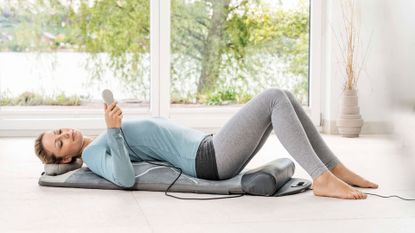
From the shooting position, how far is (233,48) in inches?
199

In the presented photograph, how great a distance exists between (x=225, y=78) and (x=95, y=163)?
2556 mm

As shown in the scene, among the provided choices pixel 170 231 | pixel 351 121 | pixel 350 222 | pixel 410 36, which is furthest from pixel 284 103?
pixel 351 121

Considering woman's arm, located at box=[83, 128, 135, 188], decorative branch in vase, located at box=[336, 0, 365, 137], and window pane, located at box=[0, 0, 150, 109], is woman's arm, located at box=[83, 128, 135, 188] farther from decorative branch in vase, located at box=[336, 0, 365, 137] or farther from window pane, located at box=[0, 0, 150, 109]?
decorative branch in vase, located at box=[336, 0, 365, 137]

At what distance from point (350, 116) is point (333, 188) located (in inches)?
96.3

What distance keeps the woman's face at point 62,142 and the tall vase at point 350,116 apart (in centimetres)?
260

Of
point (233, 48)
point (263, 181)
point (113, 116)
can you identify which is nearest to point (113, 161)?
point (113, 116)

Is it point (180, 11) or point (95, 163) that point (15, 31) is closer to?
point (180, 11)

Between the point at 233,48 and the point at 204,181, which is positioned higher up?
the point at 233,48

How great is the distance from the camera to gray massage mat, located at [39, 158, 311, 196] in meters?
2.51

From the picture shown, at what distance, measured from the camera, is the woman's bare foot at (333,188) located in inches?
95.3

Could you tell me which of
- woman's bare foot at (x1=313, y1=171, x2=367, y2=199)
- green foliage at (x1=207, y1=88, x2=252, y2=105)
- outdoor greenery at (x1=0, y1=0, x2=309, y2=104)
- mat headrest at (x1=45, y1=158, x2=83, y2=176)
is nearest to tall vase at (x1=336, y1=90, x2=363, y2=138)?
outdoor greenery at (x1=0, y1=0, x2=309, y2=104)

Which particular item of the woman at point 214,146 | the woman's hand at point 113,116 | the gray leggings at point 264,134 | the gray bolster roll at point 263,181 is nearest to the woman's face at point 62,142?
the woman at point 214,146

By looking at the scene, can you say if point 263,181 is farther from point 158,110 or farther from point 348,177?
point 158,110

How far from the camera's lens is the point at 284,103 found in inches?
97.8
